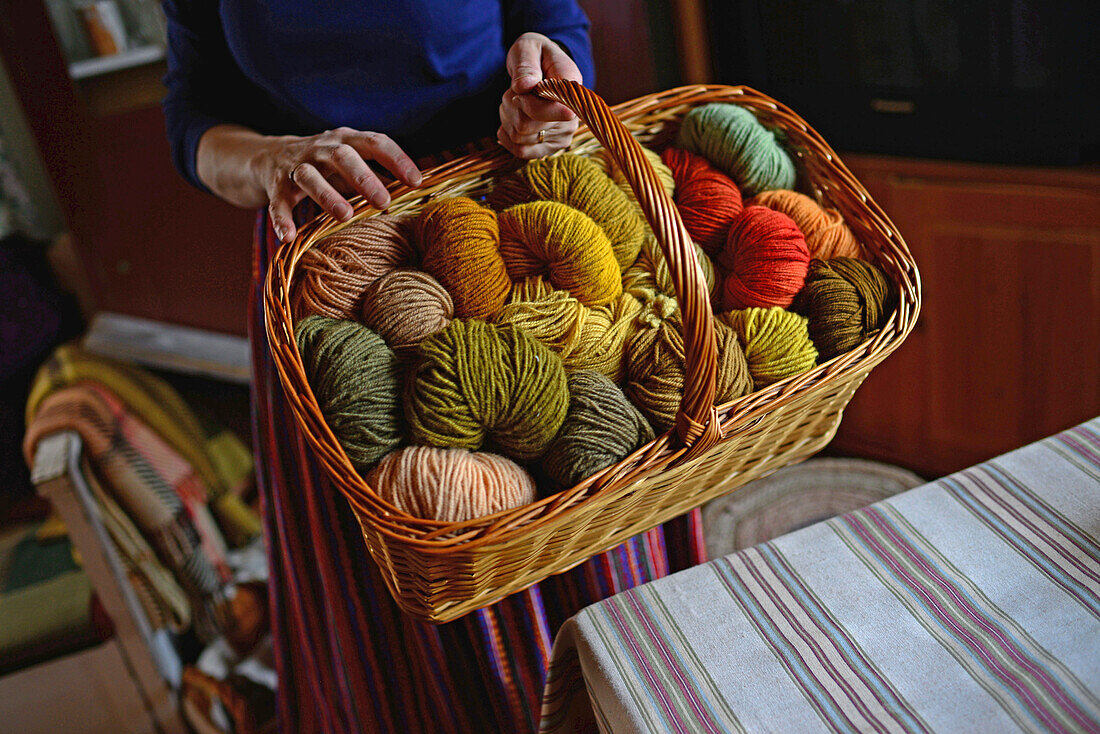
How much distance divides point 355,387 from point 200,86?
1.46 ft

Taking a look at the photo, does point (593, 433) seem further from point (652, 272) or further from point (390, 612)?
point (390, 612)

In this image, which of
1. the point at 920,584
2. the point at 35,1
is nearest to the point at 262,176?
the point at 920,584

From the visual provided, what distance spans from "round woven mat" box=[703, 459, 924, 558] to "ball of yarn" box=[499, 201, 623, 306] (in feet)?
2.59

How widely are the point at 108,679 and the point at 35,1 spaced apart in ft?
4.14

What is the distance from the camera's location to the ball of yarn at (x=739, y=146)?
2.24 feet

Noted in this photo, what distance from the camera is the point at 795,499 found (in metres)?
1.34

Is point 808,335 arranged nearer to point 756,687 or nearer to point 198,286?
point 756,687

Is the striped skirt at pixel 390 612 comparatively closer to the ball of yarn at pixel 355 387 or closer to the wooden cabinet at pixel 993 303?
the ball of yarn at pixel 355 387

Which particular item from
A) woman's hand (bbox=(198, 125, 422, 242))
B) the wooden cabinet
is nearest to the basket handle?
woman's hand (bbox=(198, 125, 422, 242))

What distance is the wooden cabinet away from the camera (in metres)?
1.25

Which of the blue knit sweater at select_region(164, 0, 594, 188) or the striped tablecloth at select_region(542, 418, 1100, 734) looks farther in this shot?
the blue knit sweater at select_region(164, 0, 594, 188)

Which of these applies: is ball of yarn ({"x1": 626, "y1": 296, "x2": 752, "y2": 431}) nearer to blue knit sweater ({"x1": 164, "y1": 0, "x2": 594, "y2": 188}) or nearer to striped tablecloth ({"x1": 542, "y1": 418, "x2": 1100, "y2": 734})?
striped tablecloth ({"x1": 542, "y1": 418, "x2": 1100, "y2": 734})

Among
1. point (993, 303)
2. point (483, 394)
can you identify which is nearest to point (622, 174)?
point (483, 394)

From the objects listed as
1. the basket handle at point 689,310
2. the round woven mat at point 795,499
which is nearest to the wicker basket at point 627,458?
the basket handle at point 689,310
